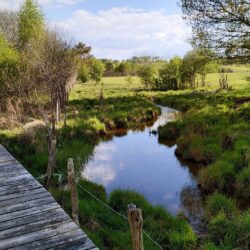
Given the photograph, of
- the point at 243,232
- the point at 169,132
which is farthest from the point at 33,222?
the point at 169,132

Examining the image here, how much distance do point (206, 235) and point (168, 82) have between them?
34268 mm

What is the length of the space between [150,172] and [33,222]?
25.1ft

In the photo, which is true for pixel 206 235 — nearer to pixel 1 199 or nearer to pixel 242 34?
pixel 1 199

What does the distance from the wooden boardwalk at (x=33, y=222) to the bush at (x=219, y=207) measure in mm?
3840

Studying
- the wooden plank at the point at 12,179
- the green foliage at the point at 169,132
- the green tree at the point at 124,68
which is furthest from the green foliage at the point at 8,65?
the green tree at the point at 124,68

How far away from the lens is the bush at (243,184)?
946 cm

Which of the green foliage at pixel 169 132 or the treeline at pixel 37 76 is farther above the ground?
the treeline at pixel 37 76

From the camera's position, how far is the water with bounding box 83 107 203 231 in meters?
9.74

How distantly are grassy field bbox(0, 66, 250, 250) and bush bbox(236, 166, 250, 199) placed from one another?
13 mm

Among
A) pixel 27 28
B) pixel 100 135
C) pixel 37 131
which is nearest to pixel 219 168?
pixel 37 131

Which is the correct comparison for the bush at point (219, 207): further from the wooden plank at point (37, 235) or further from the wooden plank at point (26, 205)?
the wooden plank at point (37, 235)

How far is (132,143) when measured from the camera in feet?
57.0

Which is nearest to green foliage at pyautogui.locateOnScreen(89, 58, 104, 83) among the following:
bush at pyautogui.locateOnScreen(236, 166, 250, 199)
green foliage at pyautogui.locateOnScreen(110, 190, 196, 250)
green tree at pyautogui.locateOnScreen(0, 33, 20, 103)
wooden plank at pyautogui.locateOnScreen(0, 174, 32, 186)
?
green tree at pyautogui.locateOnScreen(0, 33, 20, 103)

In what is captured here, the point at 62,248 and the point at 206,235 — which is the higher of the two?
the point at 62,248
